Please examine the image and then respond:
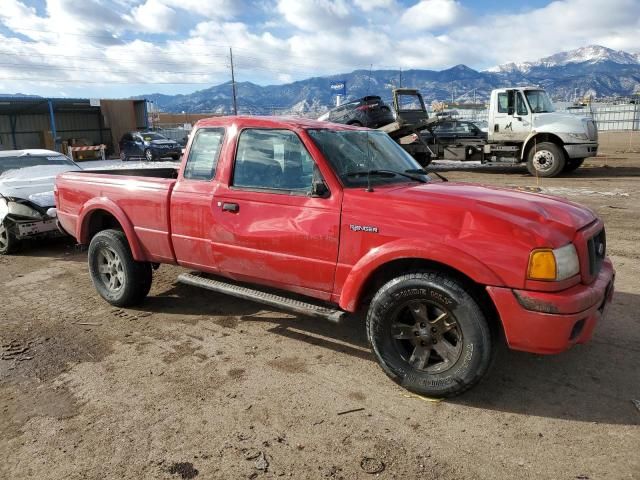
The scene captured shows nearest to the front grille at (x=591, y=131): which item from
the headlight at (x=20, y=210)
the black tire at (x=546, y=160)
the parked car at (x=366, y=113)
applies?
the black tire at (x=546, y=160)

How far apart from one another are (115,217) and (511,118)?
13.3m

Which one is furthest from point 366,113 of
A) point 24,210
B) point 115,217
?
point 115,217

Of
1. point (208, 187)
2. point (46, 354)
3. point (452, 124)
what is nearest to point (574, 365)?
point (208, 187)

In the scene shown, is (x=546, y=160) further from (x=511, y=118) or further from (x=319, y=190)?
(x=319, y=190)

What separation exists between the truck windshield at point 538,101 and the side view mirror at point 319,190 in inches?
523

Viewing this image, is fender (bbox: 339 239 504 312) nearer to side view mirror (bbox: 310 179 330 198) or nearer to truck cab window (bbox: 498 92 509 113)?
side view mirror (bbox: 310 179 330 198)

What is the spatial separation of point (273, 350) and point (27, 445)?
1.78 metres

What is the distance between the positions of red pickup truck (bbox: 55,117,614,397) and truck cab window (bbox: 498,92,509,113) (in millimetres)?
12203

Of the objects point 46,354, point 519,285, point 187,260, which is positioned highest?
point 519,285

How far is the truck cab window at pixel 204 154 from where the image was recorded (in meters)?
4.23

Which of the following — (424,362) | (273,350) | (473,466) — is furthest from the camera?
(273,350)

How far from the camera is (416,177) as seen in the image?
13.1 ft

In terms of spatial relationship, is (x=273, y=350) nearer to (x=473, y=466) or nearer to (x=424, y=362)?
(x=424, y=362)

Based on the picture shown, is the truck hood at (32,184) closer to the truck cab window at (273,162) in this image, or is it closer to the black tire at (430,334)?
the truck cab window at (273,162)
